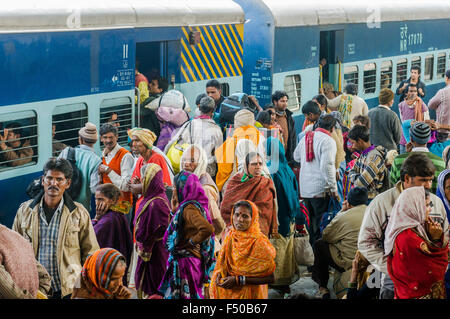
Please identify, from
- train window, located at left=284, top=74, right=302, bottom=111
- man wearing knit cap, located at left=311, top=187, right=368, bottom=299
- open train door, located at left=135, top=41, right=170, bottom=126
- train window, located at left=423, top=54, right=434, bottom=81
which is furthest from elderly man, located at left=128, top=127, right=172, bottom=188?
train window, located at left=423, top=54, right=434, bottom=81

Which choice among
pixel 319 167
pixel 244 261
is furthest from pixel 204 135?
pixel 244 261

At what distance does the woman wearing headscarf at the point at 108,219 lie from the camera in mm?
6398

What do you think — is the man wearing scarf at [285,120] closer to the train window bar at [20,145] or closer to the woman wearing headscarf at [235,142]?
the woman wearing headscarf at [235,142]

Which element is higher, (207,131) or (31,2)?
(31,2)

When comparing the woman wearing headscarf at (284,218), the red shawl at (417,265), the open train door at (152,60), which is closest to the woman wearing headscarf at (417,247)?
the red shawl at (417,265)

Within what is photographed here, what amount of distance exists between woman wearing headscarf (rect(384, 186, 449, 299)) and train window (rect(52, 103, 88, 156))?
380 cm

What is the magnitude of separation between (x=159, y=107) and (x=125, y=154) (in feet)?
4.70

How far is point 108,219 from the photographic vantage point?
6426 mm

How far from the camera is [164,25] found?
9211mm

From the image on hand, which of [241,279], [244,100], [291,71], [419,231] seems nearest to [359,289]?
[241,279]

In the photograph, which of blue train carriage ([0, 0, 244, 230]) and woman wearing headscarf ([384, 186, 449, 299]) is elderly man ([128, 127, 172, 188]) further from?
woman wearing headscarf ([384, 186, 449, 299])

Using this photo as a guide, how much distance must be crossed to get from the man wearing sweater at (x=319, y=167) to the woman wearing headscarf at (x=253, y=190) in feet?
3.99

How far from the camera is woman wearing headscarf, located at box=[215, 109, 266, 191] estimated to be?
26.6ft

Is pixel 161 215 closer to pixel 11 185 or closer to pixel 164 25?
pixel 11 185
